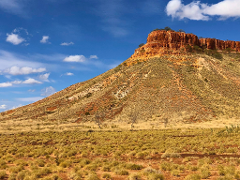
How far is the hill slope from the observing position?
160ft

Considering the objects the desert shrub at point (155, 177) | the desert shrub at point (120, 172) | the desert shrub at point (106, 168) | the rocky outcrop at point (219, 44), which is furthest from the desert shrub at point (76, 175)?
the rocky outcrop at point (219, 44)

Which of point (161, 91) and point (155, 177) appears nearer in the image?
point (155, 177)

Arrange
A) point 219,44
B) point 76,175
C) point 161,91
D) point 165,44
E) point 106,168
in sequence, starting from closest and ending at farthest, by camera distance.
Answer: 1. point 76,175
2. point 106,168
3. point 161,91
4. point 165,44
5. point 219,44

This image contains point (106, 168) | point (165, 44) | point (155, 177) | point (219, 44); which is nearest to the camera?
point (155, 177)

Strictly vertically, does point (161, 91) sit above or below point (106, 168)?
above

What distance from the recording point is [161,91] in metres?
55.3

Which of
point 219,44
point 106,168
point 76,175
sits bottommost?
point 106,168

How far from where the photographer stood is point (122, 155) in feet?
53.6

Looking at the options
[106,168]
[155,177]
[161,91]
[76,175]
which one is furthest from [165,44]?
[76,175]

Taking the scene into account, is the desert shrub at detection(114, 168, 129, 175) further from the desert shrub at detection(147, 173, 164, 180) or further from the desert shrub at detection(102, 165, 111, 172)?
the desert shrub at detection(147, 173, 164, 180)

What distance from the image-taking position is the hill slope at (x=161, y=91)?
48.8 m

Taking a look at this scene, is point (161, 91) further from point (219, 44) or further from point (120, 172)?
point (219, 44)

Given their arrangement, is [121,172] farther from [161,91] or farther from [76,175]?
[161,91]

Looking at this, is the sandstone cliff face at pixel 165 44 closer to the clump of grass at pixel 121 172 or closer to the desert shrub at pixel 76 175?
the clump of grass at pixel 121 172
